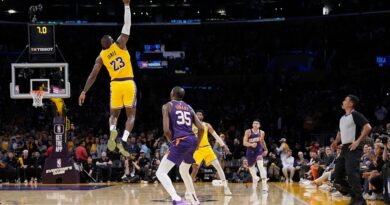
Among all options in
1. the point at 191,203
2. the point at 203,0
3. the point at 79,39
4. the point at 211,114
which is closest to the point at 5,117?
the point at 79,39

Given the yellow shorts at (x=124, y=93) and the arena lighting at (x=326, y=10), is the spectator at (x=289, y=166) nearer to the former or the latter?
the arena lighting at (x=326, y=10)

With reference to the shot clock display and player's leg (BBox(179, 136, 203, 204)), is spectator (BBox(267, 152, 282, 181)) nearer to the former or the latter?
the shot clock display

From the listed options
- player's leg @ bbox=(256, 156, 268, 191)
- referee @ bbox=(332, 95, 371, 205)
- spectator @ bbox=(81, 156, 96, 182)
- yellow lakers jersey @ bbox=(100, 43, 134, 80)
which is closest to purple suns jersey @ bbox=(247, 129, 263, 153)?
player's leg @ bbox=(256, 156, 268, 191)

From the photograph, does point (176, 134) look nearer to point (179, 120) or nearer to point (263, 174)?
point (179, 120)

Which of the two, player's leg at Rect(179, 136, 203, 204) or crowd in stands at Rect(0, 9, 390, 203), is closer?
player's leg at Rect(179, 136, 203, 204)

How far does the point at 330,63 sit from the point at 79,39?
42.6 feet

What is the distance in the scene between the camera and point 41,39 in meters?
18.5

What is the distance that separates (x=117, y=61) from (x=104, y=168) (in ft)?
41.2

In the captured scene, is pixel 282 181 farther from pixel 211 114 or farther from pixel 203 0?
pixel 203 0

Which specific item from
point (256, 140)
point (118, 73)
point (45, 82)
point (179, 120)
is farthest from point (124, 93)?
point (45, 82)

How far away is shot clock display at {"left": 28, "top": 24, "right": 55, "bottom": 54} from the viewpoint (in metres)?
18.3

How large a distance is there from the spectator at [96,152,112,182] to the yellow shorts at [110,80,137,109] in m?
12.0

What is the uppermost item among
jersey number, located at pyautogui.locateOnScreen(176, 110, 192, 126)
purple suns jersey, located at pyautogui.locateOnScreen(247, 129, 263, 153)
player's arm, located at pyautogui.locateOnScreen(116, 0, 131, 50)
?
player's arm, located at pyautogui.locateOnScreen(116, 0, 131, 50)

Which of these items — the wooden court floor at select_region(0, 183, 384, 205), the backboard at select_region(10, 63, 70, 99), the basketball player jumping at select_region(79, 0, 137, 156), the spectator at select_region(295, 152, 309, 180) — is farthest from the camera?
Result: the spectator at select_region(295, 152, 309, 180)
